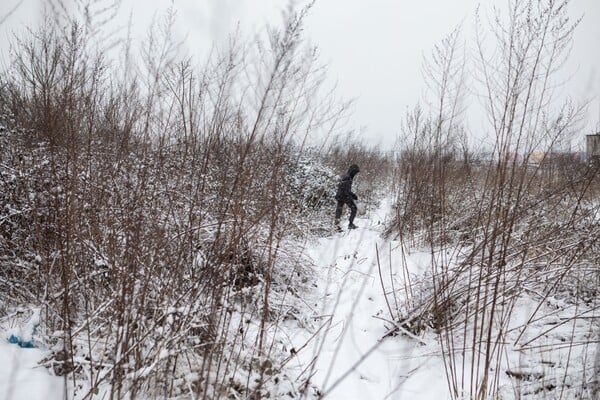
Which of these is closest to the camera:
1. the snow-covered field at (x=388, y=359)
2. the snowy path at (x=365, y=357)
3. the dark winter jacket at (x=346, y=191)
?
the snow-covered field at (x=388, y=359)

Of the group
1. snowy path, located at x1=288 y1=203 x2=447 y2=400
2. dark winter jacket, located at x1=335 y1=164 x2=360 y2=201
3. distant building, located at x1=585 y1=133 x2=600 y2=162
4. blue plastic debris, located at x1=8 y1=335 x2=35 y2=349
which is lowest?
snowy path, located at x1=288 y1=203 x2=447 y2=400

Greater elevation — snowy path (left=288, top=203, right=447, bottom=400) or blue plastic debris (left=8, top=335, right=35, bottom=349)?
blue plastic debris (left=8, top=335, right=35, bottom=349)

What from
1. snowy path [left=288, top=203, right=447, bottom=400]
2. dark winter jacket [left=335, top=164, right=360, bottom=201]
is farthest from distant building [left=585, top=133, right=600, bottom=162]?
dark winter jacket [left=335, top=164, right=360, bottom=201]

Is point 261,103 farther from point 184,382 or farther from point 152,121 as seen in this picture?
point 152,121

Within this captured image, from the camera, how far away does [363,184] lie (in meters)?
12.1

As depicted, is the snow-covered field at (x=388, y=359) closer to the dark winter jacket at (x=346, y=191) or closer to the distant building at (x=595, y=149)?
the distant building at (x=595, y=149)

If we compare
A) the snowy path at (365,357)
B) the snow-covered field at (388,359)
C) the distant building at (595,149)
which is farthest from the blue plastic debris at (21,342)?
the distant building at (595,149)

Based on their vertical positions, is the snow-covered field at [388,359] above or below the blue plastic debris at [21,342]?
below

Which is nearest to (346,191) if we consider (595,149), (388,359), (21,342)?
(595,149)

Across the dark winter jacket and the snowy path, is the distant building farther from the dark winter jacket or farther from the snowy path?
the dark winter jacket

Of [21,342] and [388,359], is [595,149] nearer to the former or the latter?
[388,359]

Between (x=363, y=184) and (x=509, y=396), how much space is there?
1058 cm

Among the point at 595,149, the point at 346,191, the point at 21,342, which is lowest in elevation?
the point at 21,342

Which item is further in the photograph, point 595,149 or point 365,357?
point 595,149
